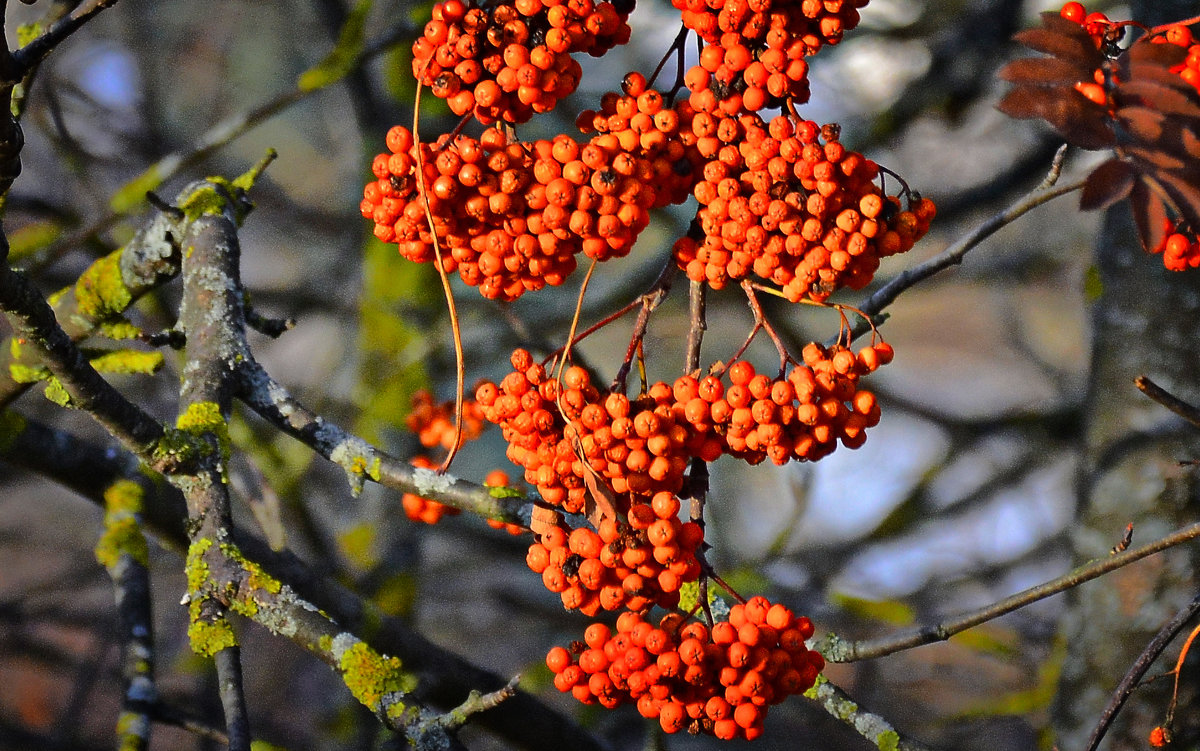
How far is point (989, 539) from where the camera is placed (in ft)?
15.8

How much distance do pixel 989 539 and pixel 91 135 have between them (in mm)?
4890

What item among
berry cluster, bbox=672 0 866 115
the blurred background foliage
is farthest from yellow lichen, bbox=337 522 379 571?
berry cluster, bbox=672 0 866 115

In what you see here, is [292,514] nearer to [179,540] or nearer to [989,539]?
[179,540]

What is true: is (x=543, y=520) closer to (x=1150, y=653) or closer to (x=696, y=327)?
(x=696, y=327)

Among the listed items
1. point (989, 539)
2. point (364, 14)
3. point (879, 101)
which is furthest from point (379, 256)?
point (989, 539)

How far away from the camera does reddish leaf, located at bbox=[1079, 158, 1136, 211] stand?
0.69 meters

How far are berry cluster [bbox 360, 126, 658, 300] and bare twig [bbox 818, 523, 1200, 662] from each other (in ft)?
1.70

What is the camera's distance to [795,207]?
846 millimetres

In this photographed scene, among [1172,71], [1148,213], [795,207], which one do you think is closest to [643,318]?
[795,207]

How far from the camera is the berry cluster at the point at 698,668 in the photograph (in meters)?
0.87

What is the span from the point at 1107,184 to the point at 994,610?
0.46 meters

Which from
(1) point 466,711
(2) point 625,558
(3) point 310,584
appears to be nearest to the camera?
(2) point 625,558

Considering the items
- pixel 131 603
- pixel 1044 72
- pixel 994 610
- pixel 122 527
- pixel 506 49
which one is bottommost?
pixel 994 610

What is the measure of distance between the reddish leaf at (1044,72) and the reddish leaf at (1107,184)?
0.07 m
